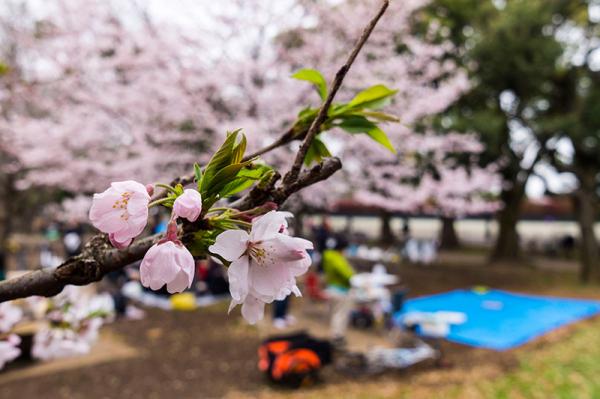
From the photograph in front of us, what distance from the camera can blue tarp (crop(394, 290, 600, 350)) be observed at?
24.7 ft

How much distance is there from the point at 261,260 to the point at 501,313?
10.1 m

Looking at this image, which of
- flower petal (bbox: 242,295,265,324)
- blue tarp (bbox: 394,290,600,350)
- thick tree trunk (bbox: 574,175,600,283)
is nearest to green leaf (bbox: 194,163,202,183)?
flower petal (bbox: 242,295,265,324)

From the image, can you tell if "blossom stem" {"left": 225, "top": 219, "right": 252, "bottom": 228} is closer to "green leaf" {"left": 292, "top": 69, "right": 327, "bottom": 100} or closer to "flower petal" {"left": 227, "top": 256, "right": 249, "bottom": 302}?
"flower petal" {"left": 227, "top": 256, "right": 249, "bottom": 302}

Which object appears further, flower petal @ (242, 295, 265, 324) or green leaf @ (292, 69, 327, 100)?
green leaf @ (292, 69, 327, 100)

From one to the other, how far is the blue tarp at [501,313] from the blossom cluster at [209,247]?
7.40 metres

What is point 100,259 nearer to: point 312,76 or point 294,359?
point 312,76

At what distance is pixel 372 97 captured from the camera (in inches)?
29.0

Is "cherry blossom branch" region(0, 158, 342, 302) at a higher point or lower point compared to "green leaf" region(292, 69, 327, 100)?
lower

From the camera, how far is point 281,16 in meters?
→ 7.95

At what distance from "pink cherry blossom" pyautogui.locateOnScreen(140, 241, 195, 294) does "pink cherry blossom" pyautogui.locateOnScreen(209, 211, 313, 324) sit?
0.03 meters

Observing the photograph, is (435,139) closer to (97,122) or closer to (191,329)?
(191,329)

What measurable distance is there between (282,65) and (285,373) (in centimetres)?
519

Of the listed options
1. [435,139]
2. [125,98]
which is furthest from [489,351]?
[125,98]

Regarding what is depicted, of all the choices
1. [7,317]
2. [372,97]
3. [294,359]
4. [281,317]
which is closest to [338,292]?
[281,317]
